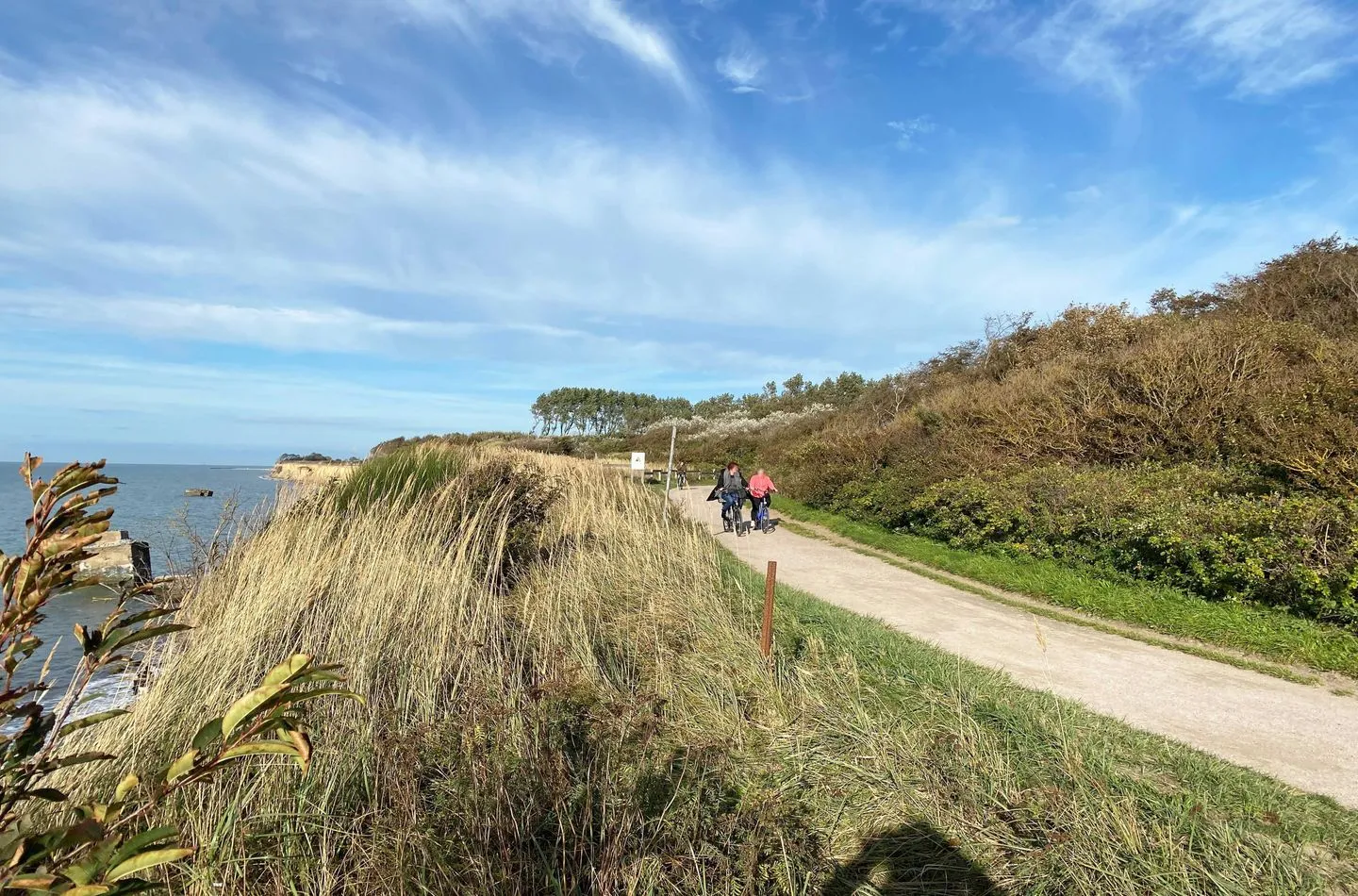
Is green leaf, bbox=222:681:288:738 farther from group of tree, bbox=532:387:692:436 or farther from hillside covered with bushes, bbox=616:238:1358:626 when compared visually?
group of tree, bbox=532:387:692:436

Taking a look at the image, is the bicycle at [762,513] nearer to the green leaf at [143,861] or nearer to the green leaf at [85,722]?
the green leaf at [85,722]

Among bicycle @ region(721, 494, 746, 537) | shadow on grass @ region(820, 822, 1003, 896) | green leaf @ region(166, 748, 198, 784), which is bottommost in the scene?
shadow on grass @ region(820, 822, 1003, 896)

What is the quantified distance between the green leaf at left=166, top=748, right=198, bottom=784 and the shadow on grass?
2.48 meters

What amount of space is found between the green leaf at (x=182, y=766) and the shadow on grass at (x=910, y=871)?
2480 mm

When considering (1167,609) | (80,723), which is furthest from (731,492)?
(80,723)

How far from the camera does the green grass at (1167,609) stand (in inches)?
248

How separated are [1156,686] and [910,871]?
397cm

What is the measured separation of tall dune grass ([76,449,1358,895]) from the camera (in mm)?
2682

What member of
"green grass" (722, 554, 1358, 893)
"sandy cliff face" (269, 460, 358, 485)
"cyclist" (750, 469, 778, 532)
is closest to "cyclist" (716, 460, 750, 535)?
"cyclist" (750, 469, 778, 532)

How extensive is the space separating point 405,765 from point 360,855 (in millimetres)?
406

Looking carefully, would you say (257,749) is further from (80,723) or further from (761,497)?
(761,497)

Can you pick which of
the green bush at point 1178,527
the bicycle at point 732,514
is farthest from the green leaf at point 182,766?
the bicycle at point 732,514

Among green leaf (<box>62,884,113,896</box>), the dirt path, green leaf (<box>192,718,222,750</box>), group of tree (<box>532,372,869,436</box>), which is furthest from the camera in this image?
group of tree (<box>532,372,869,436</box>)

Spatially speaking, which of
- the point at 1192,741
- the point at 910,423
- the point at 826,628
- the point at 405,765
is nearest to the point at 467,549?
the point at 826,628
